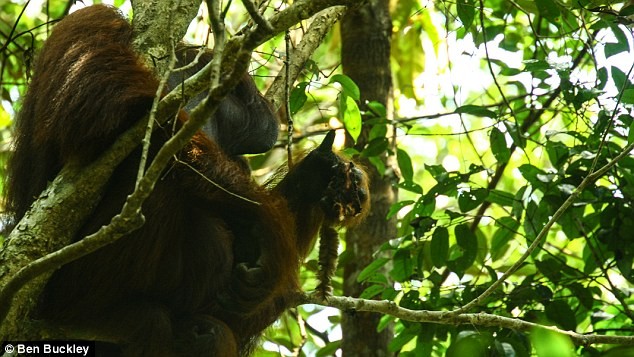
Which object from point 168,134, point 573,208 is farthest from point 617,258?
point 168,134

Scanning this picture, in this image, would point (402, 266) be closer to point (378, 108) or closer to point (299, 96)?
point (378, 108)

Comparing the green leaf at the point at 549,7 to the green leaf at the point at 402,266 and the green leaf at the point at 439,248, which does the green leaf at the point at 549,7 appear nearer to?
the green leaf at the point at 439,248

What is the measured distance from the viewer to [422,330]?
4562mm

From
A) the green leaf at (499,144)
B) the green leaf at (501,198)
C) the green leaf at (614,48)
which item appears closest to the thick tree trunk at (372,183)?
the green leaf at (501,198)

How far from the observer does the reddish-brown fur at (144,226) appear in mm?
3504

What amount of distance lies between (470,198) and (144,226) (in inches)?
79.7

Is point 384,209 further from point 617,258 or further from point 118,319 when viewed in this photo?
point 118,319

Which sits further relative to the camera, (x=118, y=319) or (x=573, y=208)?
(x=573, y=208)

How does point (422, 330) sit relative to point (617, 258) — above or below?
below

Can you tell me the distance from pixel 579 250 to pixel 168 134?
21.3 feet

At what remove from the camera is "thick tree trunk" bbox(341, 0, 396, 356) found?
5.77 metres

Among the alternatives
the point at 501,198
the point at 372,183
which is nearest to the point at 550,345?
the point at 501,198

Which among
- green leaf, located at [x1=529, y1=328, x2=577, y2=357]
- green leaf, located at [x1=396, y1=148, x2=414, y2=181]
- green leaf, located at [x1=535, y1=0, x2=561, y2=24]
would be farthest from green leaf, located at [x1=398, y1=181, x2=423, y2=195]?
green leaf, located at [x1=529, y1=328, x2=577, y2=357]

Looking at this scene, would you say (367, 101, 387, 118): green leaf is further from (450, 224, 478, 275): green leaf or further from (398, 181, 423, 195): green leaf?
(450, 224, 478, 275): green leaf
